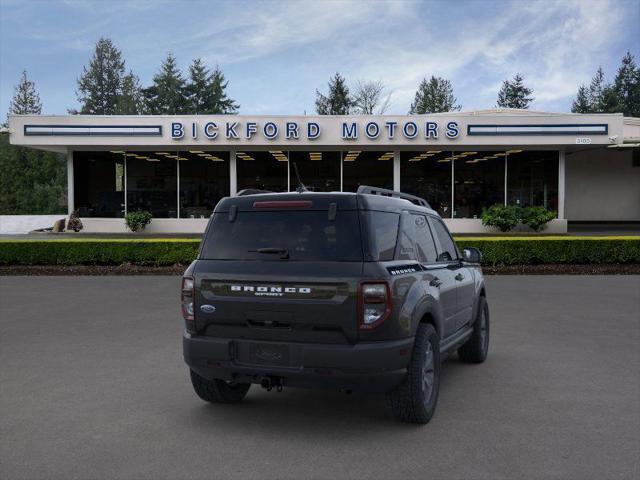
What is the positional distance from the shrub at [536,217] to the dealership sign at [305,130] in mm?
4436

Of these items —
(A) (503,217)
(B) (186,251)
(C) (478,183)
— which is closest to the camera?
(B) (186,251)

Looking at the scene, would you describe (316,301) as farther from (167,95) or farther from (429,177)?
(167,95)

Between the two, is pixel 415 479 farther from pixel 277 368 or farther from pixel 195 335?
pixel 195 335

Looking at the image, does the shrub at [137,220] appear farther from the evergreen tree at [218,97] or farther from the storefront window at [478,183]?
the evergreen tree at [218,97]

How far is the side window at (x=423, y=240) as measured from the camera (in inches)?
215

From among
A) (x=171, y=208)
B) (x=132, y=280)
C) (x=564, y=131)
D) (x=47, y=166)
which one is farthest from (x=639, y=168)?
(x=47, y=166)

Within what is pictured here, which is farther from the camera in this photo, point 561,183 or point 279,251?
point 561,183

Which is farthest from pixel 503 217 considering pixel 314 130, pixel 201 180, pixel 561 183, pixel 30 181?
A: pixel 30 181

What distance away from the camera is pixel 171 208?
27.9 meters

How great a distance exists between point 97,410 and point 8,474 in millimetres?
1317

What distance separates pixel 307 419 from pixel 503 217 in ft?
75.0

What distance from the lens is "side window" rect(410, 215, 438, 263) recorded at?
5.47 m

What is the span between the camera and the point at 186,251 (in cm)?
1661

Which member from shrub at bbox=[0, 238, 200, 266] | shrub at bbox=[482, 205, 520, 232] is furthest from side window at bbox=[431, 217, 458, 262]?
shrub at bbox=[482, 205, 520, 232]
